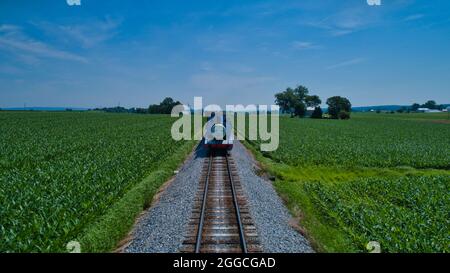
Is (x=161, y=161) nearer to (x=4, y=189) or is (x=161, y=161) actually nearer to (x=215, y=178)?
(x=215, y=178)

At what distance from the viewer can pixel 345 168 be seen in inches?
728

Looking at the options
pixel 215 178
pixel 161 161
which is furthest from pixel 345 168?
pixel 161 161

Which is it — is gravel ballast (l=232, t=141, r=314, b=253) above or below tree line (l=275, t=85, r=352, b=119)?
below

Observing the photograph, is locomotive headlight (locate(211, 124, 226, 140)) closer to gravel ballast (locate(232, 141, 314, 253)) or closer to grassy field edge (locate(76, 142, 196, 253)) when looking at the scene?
gravel ballast (locate(232, 141, 314, 253))

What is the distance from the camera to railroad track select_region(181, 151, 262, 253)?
297 inches

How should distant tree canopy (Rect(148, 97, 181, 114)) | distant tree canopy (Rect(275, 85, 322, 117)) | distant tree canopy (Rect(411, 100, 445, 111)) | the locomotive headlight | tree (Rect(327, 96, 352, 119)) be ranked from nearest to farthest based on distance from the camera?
1. the locomotive headlight
2. tree (Rect(327, 96, 352, 119))
3. distant tree canopy (Rect(275, 85, 322, 117))
4. distant tree canopy (Rect(148, 97, 181, 114))
5. distant tree canopy (Rect(411, 100, 445, 111))

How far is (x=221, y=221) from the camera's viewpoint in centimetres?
920

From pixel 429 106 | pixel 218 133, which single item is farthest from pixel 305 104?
pixel 429 106

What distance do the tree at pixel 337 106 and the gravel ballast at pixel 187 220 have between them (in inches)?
3634

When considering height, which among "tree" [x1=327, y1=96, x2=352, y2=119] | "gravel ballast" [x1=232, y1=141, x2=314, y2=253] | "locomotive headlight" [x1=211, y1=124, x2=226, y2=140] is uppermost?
"tree" [x1=327, y1=96, x2=352, y2=119]

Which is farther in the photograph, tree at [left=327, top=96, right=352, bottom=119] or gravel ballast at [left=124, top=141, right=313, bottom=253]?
tree at [left=327, top=96, right=352, bottom=119]

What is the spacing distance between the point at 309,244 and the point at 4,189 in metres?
12.1

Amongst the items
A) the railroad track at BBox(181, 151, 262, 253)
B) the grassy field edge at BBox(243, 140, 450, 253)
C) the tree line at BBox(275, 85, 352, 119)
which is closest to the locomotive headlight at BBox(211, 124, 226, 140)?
the grassy field edge at BBox(243, 140, 450, 253)

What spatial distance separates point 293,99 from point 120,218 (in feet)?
371
